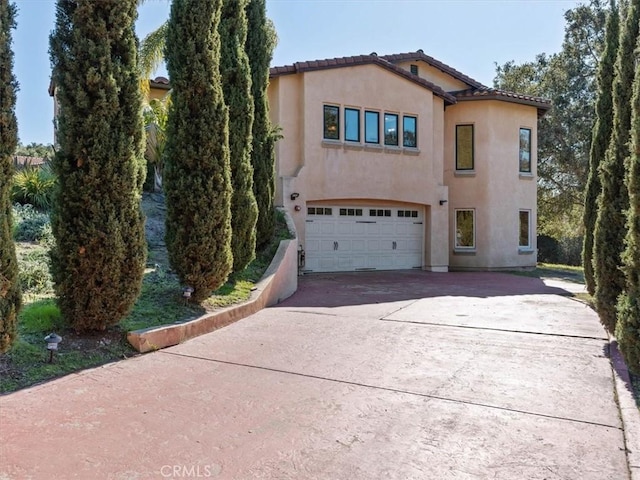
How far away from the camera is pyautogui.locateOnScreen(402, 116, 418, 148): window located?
54.8ft

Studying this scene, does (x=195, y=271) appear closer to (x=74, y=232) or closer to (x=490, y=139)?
(x=74, y=232)

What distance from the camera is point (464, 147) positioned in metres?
18.6

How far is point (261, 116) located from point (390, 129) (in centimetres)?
625

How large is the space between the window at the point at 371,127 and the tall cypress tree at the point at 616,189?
1028cm

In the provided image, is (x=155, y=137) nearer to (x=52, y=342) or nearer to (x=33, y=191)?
(x=33, y=191)

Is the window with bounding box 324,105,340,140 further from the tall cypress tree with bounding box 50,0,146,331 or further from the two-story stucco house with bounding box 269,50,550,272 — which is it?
the tall cypress tree with bounding box 50,0,146,331

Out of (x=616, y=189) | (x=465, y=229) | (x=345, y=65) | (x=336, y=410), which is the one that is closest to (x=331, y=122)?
(x=345, y=65)

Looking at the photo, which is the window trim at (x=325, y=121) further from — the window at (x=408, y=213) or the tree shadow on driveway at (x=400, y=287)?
the tree shadow on driveway at (x=400, y=287)

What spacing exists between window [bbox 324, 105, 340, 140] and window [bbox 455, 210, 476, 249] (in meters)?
6.18

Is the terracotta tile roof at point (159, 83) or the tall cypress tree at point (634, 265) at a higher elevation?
the terracotta tile roof at point (159, 83)

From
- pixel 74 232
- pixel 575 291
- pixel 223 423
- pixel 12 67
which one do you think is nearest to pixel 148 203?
pixel 74 232

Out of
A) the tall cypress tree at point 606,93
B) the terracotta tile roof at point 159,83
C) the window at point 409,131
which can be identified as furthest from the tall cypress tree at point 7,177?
the window at point 409,131

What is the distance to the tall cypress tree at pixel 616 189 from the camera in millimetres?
5746

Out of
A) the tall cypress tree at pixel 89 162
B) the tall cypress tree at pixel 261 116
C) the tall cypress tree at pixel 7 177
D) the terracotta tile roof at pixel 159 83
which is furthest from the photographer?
the terracotta tile roof at pixel 159 83
